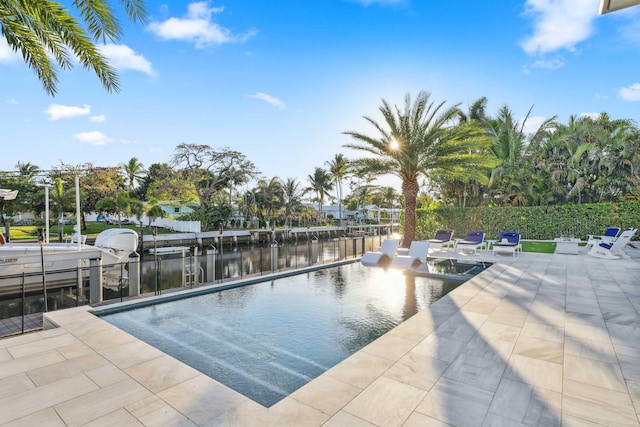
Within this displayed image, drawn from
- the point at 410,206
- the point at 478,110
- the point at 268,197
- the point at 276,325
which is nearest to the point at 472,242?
the point at 410,206

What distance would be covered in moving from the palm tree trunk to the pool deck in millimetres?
10455

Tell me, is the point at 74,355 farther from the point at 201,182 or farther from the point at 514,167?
the point at 201,182

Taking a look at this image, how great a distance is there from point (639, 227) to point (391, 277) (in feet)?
49.4

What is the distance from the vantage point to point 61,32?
268 inches

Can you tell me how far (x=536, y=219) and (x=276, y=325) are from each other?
→ 18598 millimetres

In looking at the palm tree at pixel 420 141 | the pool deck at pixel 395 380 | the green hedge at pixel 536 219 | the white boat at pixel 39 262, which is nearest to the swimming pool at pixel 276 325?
the pool deck at pixel 395 380

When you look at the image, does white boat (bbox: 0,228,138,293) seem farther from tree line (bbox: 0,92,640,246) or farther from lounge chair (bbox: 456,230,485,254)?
lounge chair (bbox: 456,230,485,254)

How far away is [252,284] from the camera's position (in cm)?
851

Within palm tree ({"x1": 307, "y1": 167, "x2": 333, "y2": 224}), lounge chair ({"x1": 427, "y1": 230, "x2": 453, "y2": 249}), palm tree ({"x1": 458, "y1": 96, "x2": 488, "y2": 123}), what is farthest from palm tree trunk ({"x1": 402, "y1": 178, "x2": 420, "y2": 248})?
palm tree ({"x1": 307, "y1": 167, "x2": 333, "y2": 224})

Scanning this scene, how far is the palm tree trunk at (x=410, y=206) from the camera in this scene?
51.2 ft

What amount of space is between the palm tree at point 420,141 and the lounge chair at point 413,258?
17.1 ft

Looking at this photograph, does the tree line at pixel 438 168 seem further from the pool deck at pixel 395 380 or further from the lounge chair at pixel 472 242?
the pool deck at pixel 395 380

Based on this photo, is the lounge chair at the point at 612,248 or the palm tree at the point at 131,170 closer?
the lounge chair at the point at 612,248

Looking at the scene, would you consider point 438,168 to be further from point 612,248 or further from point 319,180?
point 319,180
